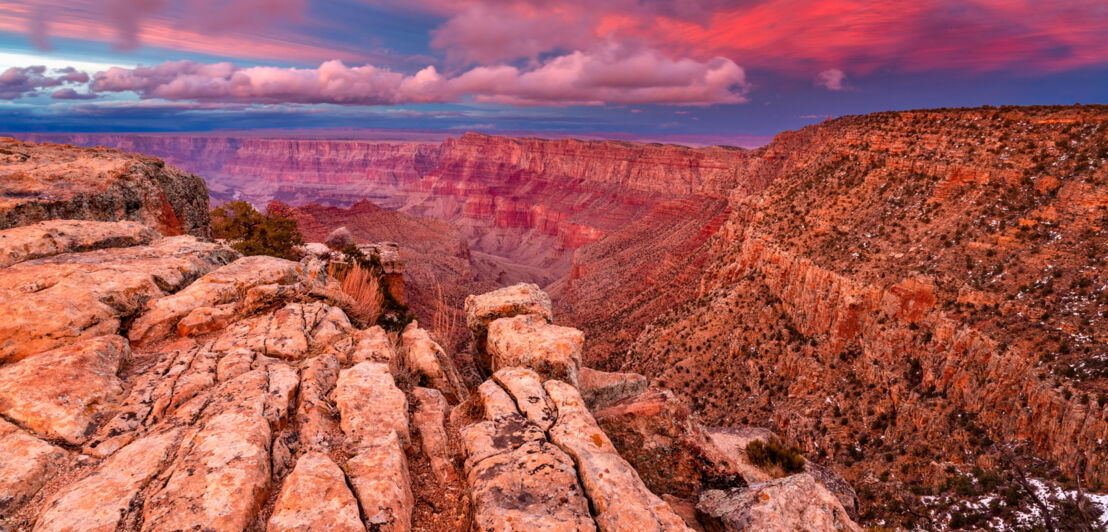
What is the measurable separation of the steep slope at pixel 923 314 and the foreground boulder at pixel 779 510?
1443 centimetres

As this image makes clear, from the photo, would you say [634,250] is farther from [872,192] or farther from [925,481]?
[925,481]

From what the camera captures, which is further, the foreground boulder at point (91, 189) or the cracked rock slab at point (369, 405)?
the foreground boulder at point (91, 189)

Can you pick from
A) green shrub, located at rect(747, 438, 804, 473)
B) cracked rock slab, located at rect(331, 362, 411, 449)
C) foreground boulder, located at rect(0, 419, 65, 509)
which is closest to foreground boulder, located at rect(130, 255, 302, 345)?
foreground boulder, located at rect(0, 419, 65, 509)

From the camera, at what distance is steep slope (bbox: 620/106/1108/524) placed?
21.4 m

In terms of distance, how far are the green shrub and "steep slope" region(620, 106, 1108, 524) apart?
1010 centimetres

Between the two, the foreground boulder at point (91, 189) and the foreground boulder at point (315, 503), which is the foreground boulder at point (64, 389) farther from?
the foreground boulder at point (91, 189)

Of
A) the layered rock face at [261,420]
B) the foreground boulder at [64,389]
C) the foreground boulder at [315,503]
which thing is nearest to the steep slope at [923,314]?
the layered rock face at [261,420]

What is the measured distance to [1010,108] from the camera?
3638 centimetres

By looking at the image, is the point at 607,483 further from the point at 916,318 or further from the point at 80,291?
the point at 916,318

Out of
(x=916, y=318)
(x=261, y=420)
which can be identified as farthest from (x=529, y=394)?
(x=916, y=318)

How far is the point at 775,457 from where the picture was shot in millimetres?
12766

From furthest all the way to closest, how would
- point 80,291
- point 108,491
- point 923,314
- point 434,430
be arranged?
point 923,314, point 80,291, point 434,430, point 108,491

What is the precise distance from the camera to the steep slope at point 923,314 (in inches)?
842

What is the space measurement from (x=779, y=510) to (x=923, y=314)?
2832 cm
